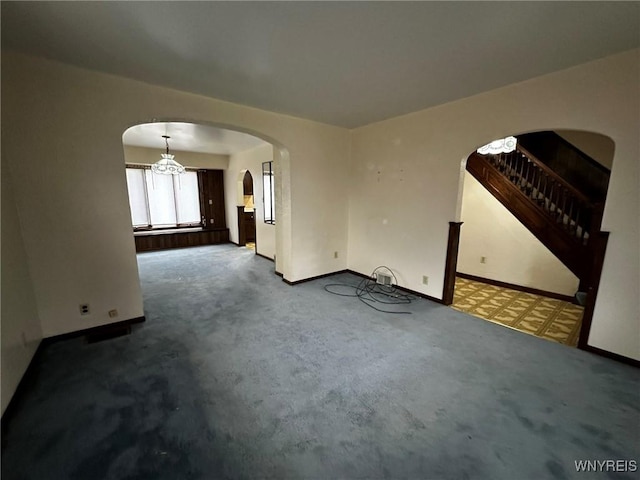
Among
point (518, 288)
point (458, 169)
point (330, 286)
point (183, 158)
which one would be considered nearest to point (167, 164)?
point (183, 158)

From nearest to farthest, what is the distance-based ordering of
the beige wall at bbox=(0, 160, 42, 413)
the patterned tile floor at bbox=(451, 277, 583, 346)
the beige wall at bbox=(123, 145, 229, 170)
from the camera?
the beige wall at bbox=(0, 160, 42, 413) → the patterned tile floor at bbox=(451, 277, 583, 346) → the beige wall at bbox=(123, 145, 229, 170)

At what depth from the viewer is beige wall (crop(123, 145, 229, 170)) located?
603 cm

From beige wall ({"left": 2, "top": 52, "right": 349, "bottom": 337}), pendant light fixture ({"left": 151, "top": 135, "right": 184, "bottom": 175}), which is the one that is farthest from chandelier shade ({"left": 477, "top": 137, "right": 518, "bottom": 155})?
pendant light fixture ({"left": 151, "top": 135, "right": 184, "bottom": 175})

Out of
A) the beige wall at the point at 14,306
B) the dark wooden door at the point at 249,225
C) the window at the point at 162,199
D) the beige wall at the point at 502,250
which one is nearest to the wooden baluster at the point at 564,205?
the beige wall at the point at 502,250

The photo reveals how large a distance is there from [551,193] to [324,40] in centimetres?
407

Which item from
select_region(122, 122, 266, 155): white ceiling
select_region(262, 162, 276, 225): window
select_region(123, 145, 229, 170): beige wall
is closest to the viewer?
select_region(122, 122, 266, 155): white ceiling

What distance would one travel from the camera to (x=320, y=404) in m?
1.80

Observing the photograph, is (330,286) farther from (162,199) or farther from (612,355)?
(162,199)

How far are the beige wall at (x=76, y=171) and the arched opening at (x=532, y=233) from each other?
150 inches

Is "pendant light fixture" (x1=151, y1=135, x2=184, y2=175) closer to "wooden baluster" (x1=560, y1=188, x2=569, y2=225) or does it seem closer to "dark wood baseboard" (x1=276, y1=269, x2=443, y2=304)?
"dark wood baseboard" (x1=276, y1=269, x2=443, y2=304)

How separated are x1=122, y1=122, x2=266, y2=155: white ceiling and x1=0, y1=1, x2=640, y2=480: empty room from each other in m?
1.57

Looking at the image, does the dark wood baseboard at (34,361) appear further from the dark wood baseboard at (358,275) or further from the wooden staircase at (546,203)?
the wooden staircase at (546,203)

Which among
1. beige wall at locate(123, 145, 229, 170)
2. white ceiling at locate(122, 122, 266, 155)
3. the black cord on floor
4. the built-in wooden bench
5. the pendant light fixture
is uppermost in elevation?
white ceiling at locate(122, 122, 266, 155)

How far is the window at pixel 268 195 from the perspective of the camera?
5781 millimetres
